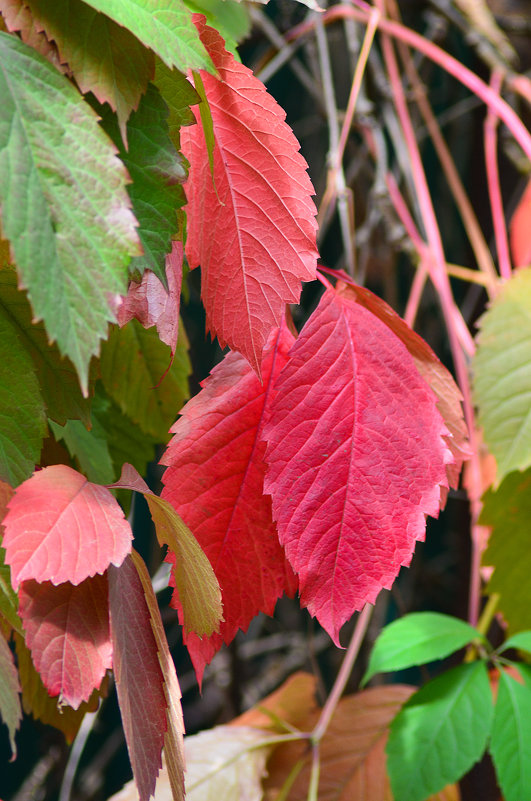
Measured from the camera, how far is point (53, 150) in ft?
0.75

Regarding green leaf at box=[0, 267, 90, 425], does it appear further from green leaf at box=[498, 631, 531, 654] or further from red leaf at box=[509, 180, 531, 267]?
red leaf at box=[509, 180, 531, 267]

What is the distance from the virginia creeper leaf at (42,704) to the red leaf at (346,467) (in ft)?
0.40

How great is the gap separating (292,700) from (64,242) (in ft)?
2.04

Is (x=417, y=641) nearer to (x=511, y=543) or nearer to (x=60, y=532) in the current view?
(x=511, y=543)

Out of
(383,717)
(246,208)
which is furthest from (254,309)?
(383,717)

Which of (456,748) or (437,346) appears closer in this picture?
(456,748)

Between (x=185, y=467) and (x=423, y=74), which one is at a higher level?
(x=423, y=74)

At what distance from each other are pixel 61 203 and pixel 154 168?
0.19 feet

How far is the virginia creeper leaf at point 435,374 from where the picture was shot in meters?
0.35

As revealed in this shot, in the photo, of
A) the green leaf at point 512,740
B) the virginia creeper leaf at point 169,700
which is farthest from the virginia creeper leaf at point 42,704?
the green leaf at point 512,740

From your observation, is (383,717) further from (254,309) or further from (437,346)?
(437,346)

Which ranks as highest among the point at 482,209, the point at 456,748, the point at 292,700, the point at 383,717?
the point at 482,209

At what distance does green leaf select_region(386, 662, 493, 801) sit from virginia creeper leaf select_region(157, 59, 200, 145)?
0.42 m

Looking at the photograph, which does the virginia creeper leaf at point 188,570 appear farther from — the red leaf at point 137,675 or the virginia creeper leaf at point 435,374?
the virginia creeper leaf at point 435,374
